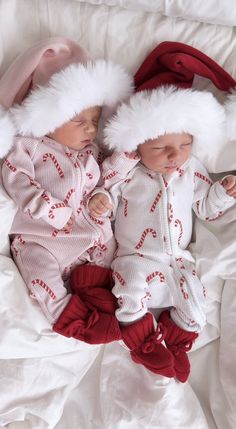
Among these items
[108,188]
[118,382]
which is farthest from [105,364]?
[108,188]

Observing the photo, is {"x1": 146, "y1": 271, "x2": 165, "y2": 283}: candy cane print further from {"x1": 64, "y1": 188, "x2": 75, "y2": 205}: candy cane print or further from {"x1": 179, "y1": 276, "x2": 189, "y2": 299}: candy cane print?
{"x1": 64, "y1": 188, "x2": 75, "y2": 205}: candy cane print

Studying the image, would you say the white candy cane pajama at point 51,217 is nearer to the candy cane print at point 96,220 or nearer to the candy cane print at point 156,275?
the candy cane print at point 96,220

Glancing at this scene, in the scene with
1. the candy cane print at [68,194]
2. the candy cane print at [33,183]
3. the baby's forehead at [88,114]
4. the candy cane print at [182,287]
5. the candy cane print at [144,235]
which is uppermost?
the baby's forehead at [88,114]

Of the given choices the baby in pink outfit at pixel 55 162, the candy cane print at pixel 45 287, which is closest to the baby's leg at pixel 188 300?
the baby in pink outfit at pixel 55 162

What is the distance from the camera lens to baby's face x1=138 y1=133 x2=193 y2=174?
1227 mm

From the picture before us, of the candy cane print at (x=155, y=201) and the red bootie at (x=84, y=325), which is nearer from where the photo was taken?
the red bootie at (x=84, y=325)

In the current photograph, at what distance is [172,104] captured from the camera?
46.8 inches

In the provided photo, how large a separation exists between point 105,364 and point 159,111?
66cm

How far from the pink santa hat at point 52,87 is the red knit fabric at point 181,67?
79mm

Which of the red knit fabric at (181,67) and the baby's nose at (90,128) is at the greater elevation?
the red knit fabric at (181,67)

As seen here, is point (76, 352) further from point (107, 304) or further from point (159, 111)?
point (159, 111)

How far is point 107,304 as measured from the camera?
4.07ft

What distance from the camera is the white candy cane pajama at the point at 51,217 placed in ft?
3.92

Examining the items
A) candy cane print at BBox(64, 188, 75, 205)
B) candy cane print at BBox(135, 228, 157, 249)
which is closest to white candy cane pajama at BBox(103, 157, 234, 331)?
candy cane print at BBox(135, 228, 157, 249)
